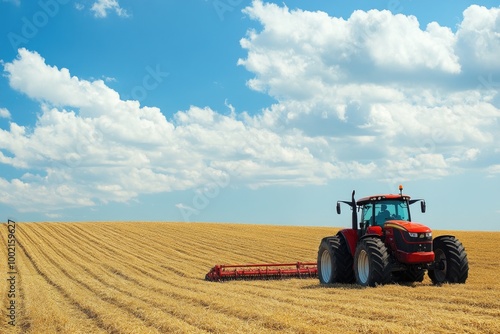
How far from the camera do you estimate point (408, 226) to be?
45.8ft

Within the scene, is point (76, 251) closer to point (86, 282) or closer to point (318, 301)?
point (86, 282)

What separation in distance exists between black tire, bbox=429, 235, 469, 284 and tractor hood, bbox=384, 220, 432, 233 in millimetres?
640

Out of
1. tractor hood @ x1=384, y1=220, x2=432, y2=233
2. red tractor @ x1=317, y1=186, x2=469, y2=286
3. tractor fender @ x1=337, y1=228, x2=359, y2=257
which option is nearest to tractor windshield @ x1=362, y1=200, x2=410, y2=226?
red tractor @ x1=317, y1=186, x2=469, y2=286

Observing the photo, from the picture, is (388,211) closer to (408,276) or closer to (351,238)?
(351,238)

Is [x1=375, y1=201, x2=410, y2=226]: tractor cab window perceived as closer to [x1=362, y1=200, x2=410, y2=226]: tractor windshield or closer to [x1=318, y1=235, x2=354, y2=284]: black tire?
[x1=362, y1=200, x2=410, y2=226]: tractor windshield

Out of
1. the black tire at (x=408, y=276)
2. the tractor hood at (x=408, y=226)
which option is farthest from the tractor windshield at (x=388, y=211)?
the black tire at (x=408, y=276)

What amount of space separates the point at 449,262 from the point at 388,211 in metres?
1.96

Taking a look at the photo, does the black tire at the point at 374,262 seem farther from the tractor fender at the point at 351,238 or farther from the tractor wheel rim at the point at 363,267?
the tractor fender at the point at 351,238

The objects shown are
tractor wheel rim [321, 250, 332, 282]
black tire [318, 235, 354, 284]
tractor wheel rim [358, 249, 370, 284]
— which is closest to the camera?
tractor wheel rim [358, 249, 370, 284]

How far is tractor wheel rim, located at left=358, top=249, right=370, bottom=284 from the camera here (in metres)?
14.0

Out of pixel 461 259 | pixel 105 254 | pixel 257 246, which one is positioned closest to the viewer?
pixel 461 259

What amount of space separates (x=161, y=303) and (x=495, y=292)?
22.5 ft

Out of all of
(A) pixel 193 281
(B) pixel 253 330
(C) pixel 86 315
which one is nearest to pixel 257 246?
(A) pixel 193 281

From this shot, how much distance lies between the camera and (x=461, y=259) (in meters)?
13.8
